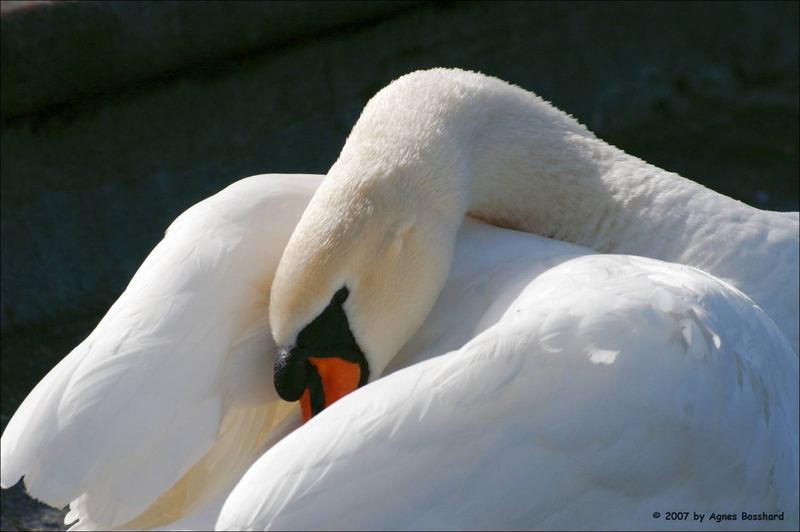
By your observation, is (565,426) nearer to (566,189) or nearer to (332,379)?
(332,379)

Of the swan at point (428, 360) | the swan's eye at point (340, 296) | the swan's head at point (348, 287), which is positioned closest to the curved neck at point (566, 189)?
the swan at point (428, 360)

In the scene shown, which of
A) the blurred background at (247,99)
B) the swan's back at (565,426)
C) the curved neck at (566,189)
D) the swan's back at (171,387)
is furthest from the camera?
the blurred background at (247,99)

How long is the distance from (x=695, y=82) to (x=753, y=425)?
4274 mm

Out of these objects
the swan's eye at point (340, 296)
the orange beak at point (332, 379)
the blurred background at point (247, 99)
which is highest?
the swan's eye at point (340, 296)

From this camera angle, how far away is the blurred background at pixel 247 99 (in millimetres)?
5051

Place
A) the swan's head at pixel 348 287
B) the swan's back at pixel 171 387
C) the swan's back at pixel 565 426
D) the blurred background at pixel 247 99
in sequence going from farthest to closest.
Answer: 1. the blurred background at pixel 247 99
2. the swan's head at pixel 348 287
3. the swan's back at pixel 171 387
4. the swan's back at pixel 565 426

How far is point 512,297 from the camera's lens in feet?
8.52

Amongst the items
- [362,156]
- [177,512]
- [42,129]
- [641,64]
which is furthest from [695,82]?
[177,512]

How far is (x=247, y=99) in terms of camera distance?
5.57 meters

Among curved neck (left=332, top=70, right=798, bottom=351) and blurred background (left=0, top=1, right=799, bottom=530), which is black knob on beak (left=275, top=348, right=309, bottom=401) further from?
blurred background (left=0, top=1, right=799, bottom=530)

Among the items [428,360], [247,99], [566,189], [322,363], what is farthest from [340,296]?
[247,99]

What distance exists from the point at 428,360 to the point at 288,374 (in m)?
0.37

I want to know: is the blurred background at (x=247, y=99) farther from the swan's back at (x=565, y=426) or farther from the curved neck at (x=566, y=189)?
the swan's back at (x=565, y=426)

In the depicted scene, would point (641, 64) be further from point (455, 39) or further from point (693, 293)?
point (693, 293)
